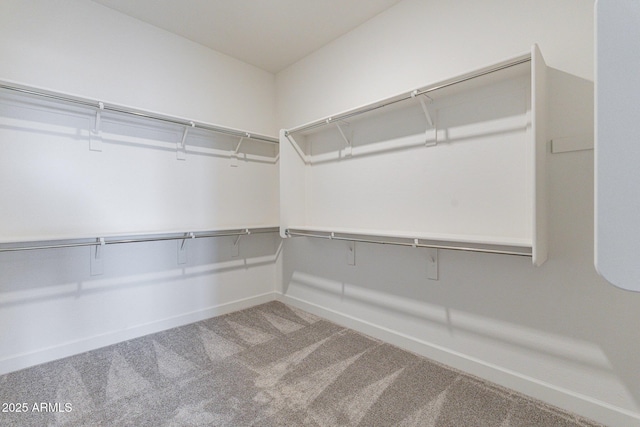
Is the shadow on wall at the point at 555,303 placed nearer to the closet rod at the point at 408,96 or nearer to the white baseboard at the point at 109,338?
the closet rod at the point at 408,96

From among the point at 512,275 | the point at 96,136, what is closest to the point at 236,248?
the point at 96,136

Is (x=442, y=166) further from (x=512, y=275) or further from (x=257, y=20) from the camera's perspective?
(x=257, y=20)

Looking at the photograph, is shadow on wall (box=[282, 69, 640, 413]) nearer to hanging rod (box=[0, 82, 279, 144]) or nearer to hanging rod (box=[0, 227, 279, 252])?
hanging rod (box=[0, 227, 279, 252])

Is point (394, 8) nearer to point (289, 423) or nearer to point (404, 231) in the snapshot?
point (404, 231)

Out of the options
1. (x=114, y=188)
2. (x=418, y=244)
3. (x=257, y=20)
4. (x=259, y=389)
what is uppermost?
(x=257, y=20)

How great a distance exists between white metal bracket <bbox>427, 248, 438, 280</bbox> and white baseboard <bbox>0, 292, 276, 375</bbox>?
185cm

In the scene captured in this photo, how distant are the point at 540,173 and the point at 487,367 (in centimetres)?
115

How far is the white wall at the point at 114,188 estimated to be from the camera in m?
1.87

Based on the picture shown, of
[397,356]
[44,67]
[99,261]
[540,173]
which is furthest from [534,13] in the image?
[99,261]

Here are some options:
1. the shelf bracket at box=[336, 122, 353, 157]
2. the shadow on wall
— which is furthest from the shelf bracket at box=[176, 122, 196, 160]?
the shadow on wall

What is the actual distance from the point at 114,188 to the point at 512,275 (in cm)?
275

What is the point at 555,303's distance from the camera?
1.52 meters

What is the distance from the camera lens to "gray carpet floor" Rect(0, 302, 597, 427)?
1430 millimetres

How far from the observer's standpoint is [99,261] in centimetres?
215
